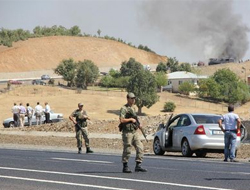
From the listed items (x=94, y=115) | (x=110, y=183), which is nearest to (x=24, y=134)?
(x=110, y=183)

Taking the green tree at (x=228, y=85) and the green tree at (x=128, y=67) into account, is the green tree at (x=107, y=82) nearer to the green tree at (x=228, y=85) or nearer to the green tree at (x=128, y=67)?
the green tree at (x=128, y=67)

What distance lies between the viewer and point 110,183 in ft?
47.3

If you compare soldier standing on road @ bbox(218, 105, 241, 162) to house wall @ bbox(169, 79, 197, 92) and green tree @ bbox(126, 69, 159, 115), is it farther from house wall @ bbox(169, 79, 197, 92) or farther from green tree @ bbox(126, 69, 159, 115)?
house wall @ bbox(169, 79, 197, 92)

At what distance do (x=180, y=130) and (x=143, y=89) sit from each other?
272ft

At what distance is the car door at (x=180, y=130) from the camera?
24000 millimetres

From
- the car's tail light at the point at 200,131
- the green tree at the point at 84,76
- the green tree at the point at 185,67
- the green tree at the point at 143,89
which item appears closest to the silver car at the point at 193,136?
the car's tail light at the point at 200,131

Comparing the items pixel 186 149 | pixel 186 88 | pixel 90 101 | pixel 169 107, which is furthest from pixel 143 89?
pixel 186 149

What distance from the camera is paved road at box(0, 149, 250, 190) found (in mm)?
13984

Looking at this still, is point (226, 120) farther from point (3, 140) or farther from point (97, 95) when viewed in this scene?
point (97, 95)

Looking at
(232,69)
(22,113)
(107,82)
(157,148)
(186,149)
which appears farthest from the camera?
(232,69)

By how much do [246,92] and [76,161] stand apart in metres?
105

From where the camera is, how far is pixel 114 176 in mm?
15883

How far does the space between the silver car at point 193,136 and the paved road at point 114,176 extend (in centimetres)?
263

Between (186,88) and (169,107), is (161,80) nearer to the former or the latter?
(186,88)
